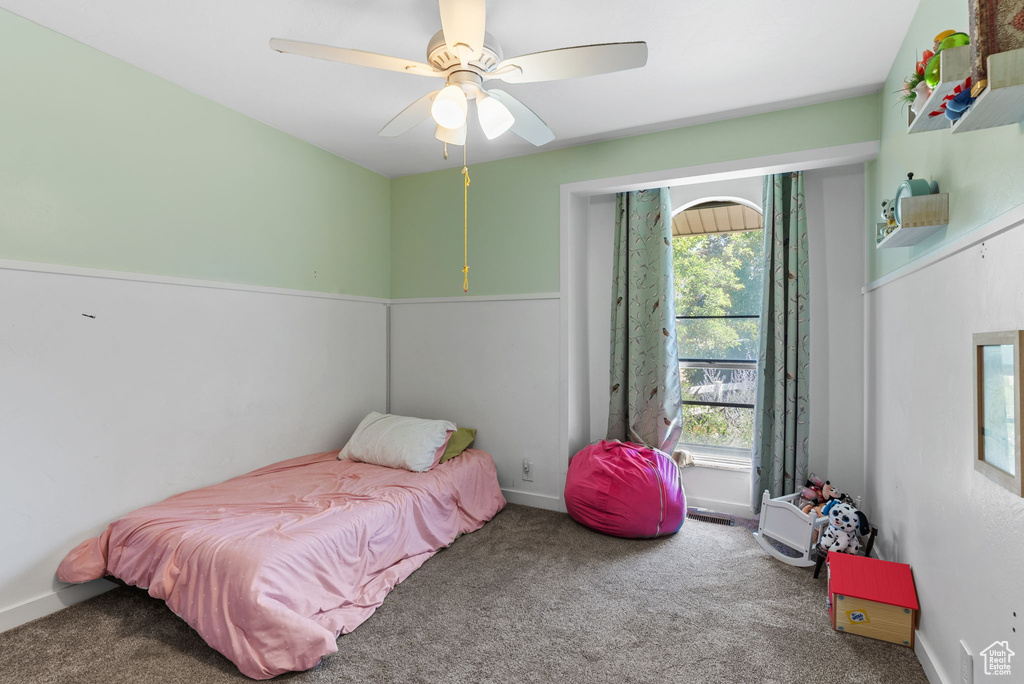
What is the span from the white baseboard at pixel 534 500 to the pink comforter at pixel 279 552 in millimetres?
631

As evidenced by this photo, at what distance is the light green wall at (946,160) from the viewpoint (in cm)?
117

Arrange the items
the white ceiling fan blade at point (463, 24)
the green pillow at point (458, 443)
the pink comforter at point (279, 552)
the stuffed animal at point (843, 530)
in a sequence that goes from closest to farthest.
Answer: the white ceiling fan blade at point (463, 24), the pink comforter at point (279, 552), the stuffed animal at point (843, 530), the green pillow at point (458, 443)

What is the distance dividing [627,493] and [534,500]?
2.61ft

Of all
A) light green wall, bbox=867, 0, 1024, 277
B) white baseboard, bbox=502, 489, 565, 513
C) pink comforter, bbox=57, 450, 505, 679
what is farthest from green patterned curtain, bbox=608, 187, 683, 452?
pink comforter, bbox=57, 450, 505, 679

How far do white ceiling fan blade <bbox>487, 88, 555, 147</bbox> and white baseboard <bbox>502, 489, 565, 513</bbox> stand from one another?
88.1 inches

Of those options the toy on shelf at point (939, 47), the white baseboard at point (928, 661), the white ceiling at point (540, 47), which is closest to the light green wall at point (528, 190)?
the white ceiling at point (540, 47)

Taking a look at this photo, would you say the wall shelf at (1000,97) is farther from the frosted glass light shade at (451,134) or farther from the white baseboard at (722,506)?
the white baseboard at (722,506)

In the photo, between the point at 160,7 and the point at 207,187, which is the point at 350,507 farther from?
the point at 160,7

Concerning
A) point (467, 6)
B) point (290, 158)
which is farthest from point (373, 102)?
point (467, 6)

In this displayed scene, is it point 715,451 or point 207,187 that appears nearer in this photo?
point 207,187

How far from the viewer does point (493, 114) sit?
6.05 feet

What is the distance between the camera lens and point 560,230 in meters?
3.24

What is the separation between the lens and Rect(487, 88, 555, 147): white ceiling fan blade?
194 cm

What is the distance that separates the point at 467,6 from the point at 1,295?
2.05 metres
